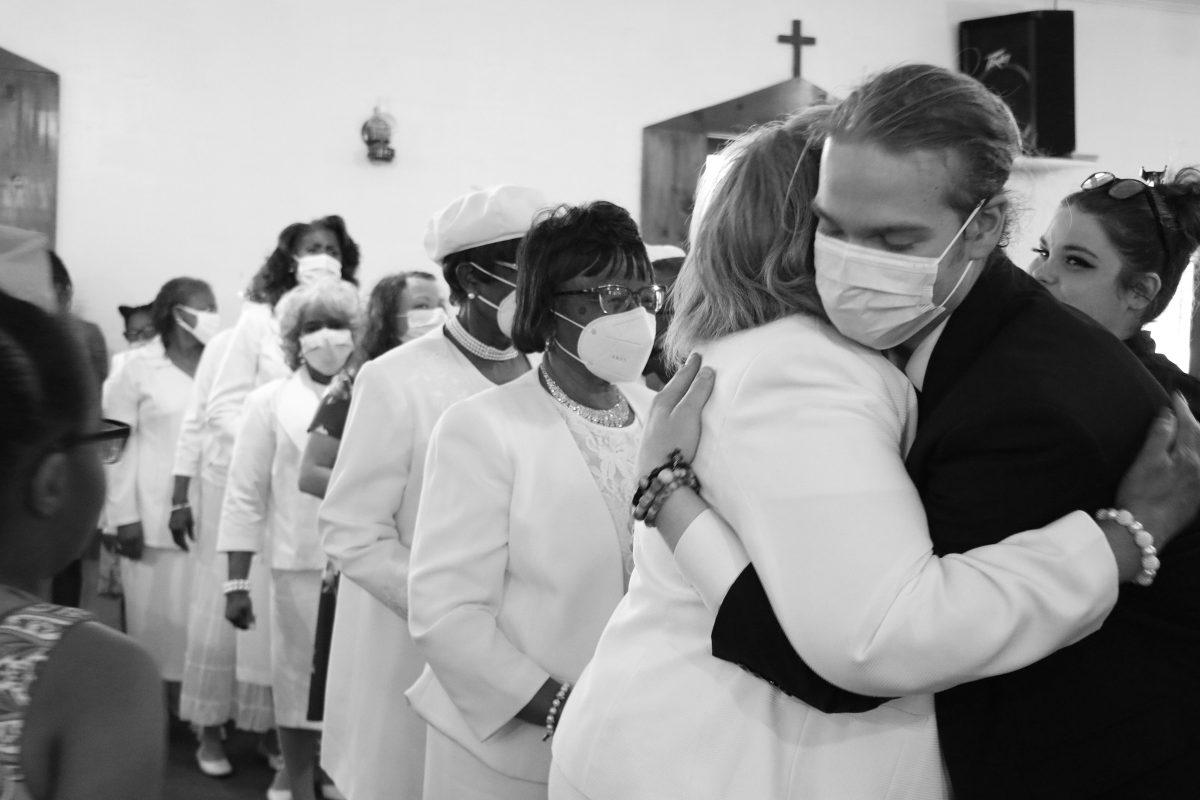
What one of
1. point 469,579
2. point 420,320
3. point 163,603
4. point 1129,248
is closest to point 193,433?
point 163,603

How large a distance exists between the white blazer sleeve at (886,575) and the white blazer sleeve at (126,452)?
4605 millimetres

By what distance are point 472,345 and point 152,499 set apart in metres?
3.16

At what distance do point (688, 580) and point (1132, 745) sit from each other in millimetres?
467

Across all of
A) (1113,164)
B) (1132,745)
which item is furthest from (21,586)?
(1113,164)

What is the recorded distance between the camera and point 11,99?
6.35 meters

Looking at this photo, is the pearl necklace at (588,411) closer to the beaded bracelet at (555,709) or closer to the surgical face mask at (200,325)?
the beaded bracelet at (555,709)

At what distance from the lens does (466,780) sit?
6.82ft

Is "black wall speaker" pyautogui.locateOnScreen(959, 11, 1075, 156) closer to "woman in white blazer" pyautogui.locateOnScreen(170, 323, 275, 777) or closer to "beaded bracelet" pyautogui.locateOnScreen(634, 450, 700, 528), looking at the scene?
"woman in white blazer" pyautogui.locateOnScreen(170, 323, 275, 777)

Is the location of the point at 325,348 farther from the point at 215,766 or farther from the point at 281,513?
the point at 215,766

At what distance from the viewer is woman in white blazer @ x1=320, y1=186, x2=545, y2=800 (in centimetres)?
251

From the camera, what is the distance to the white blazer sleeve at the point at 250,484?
13.3ft

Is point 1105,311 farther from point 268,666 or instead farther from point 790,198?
point 268,666

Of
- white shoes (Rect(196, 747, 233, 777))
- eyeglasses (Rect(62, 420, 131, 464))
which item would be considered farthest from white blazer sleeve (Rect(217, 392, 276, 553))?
eyeglasses (Rect(62, 420, 131, 464))

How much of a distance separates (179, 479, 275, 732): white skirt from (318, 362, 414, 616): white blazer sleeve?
7.62ft
